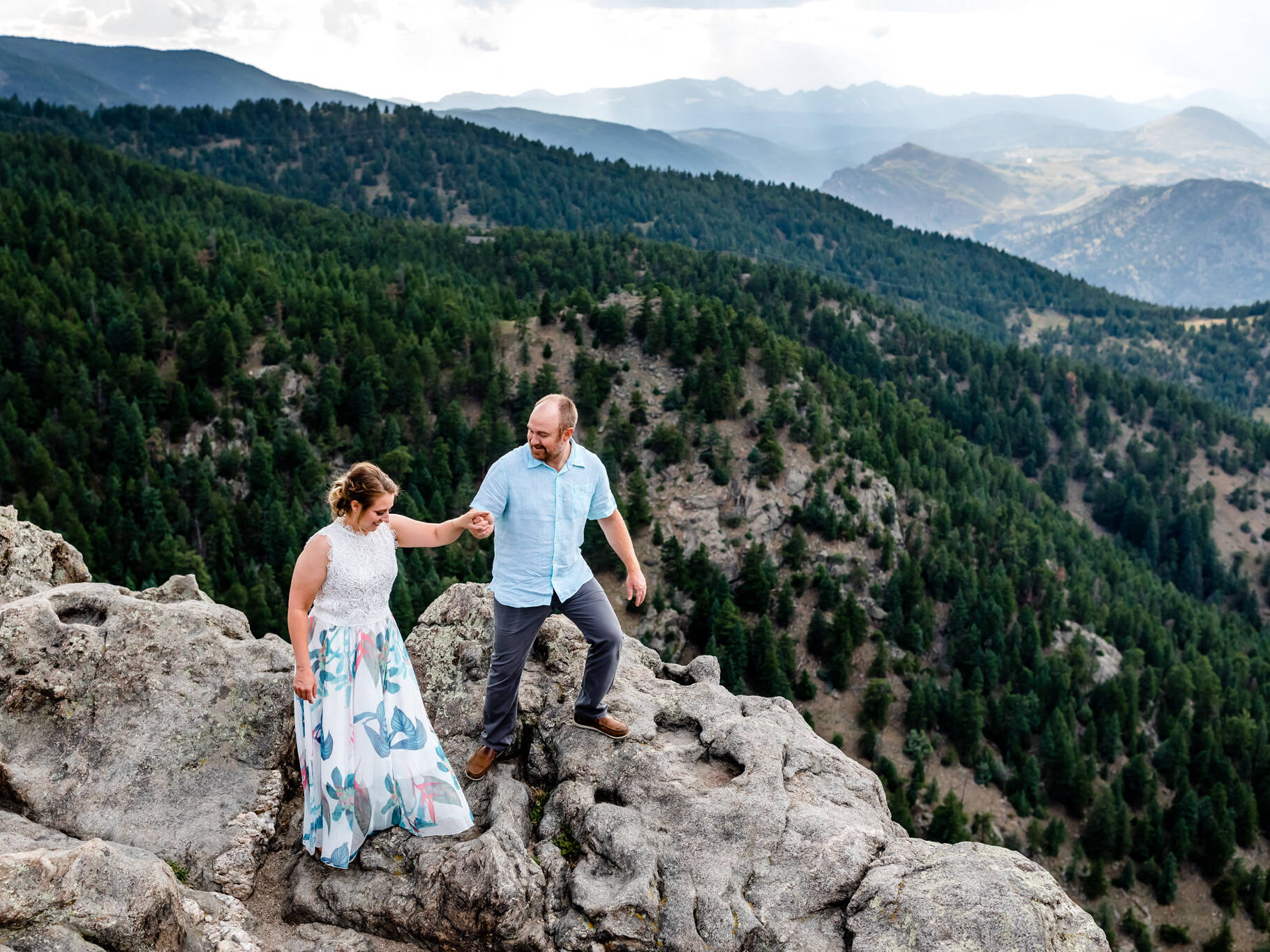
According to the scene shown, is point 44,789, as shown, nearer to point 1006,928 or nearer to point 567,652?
point 567,652

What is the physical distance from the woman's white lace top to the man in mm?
1401

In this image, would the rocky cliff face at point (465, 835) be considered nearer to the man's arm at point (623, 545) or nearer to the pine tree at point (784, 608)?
Result: the man's arm at point (623, 545)

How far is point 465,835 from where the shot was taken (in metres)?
12.6

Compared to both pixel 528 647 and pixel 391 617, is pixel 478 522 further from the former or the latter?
pixel 528 647

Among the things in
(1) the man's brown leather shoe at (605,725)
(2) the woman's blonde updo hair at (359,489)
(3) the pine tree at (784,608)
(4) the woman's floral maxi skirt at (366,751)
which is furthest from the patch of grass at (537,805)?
(3) the pine tree at (784,608)

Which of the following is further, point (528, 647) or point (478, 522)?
point (528, 647)

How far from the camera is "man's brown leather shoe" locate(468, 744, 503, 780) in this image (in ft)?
44.5

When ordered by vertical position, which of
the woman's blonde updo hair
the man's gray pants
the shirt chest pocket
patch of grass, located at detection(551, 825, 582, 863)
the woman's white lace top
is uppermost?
the woman's blonde updo hair

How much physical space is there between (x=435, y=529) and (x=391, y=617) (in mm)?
1387

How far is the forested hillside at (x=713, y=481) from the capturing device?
311 ft

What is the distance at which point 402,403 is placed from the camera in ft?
412

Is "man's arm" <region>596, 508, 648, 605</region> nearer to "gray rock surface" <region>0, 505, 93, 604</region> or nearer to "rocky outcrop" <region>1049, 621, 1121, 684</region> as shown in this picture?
"gray rock surface" <region>0, 505, 93, 604</region>

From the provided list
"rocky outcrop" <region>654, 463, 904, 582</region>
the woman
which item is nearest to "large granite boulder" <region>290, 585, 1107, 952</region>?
the woman

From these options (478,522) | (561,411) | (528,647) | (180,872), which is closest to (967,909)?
(528,647)
